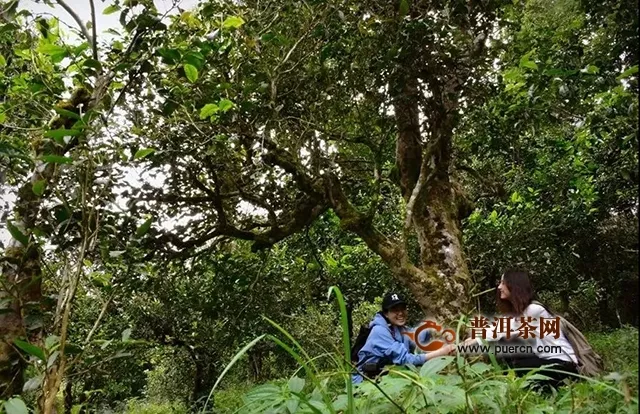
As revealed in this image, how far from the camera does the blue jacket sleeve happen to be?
2.87 m

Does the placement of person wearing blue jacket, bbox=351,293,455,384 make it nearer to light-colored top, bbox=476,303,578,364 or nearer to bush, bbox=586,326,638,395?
light-colored top, bbox=476,303,578,364

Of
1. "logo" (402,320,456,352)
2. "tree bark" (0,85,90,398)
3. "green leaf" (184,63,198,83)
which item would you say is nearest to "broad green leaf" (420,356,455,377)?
"tree bark" (0,85,90,398)

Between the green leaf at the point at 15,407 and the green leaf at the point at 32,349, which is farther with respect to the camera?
the green leaf at the point at 32,349

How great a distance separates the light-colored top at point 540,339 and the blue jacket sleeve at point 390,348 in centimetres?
43

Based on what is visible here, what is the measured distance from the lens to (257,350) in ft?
31.4

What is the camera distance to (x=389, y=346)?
3.02 meters

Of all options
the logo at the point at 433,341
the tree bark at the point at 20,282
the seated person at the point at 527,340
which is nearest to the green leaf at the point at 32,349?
the tree bark at the point at 20,282

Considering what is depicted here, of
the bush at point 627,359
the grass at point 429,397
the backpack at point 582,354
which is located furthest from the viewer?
the backpack at point 582,354

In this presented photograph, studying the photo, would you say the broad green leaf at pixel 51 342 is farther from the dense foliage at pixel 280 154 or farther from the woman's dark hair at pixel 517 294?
the woman's dark hair at pixel 517 294

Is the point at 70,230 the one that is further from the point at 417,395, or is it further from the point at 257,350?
the point at 257,350

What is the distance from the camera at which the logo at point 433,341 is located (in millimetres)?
3295

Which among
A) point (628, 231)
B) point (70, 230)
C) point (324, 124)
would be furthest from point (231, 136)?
point (628, 231)

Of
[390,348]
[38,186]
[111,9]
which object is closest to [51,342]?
[38,186]

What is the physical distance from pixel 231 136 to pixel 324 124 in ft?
3.42
